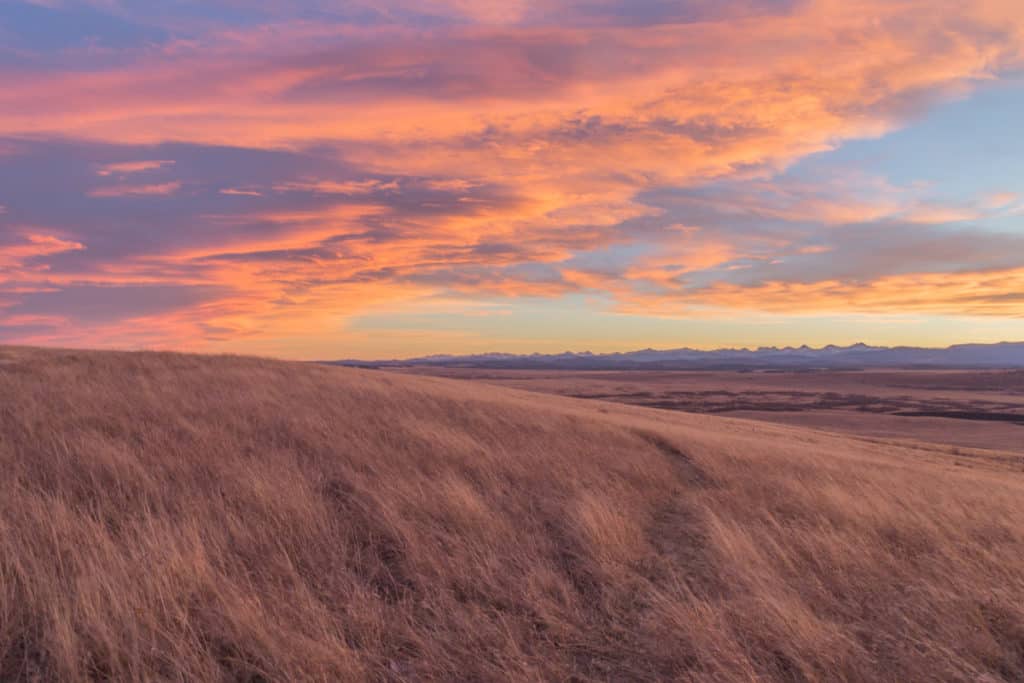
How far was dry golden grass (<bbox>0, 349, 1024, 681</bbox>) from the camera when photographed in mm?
4164

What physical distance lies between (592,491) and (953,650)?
4.36m

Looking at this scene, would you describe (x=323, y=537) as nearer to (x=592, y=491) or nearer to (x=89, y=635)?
(x=89, y=635)

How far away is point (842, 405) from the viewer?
270ft

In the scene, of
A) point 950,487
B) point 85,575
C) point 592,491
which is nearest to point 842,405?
point 950,487

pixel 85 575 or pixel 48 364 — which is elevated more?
pixel 48 364

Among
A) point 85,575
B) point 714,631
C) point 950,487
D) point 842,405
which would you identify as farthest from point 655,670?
point 842,405

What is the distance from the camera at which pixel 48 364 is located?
19.2 metres

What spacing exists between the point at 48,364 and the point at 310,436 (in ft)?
47.6

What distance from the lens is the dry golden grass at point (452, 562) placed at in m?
4.16

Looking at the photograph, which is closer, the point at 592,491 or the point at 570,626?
the point at 570,626

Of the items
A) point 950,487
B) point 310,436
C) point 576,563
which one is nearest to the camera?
point 576,563

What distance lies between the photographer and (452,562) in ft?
18.3

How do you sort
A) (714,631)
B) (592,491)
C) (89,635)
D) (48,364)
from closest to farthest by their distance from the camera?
(89,635)
(714,631)
(592,491)
(48,364)

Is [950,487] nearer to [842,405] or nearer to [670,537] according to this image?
[670,537]
